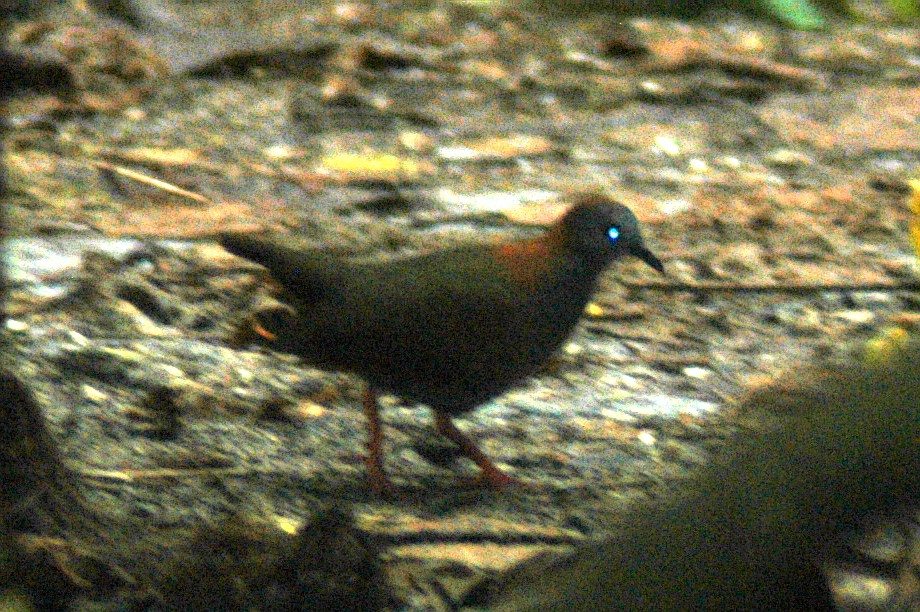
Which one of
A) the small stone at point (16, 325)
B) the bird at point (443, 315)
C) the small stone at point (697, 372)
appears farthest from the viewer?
the small stone at point (697, 372)

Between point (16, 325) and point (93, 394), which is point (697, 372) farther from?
point (16, 325)

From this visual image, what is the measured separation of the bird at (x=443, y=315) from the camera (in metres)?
3.49

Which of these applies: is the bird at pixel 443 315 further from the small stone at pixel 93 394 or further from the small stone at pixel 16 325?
the small stone at pixel 16 325

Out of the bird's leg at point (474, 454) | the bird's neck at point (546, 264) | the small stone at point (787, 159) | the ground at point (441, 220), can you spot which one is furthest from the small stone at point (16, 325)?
the small stone at point (787, 159)

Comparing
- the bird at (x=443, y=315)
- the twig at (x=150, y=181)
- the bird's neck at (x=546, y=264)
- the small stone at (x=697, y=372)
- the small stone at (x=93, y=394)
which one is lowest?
the twig at (x=150, y=181)

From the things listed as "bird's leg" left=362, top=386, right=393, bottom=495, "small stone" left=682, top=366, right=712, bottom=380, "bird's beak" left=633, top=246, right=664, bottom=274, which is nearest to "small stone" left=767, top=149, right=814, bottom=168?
"small stone" left=682, top=366, right=712, bottom=380

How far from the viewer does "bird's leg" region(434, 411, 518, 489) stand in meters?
3.64

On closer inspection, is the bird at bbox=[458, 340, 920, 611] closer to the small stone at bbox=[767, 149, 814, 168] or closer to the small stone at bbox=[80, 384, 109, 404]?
the small stone at bbox=[80, 384, 109, 404]

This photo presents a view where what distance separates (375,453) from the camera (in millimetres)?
3574

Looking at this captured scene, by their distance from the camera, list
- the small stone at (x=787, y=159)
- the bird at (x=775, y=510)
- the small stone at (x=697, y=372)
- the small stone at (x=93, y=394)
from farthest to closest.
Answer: the small stone at (x=787, y=159)
the small stone at (x=697, y=372)
the small stone at (x=93, y=394)
the bird at (x=775, y=510)

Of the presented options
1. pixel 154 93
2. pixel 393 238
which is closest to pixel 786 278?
pixel 393 238

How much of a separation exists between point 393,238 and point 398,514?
200 centimetres

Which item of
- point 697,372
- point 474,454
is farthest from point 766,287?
point 474,454

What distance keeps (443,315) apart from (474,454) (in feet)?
1.32
